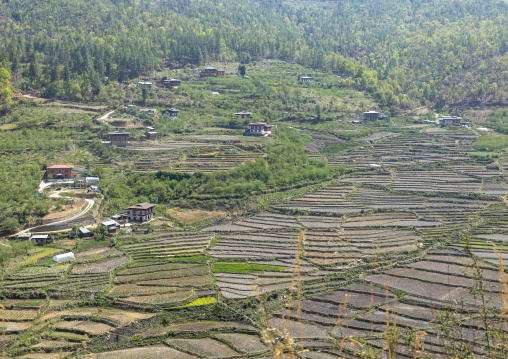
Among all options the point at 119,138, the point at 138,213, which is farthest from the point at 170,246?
the point at 119,138

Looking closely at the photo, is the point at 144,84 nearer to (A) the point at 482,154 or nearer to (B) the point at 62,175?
(B) the point at 62,175

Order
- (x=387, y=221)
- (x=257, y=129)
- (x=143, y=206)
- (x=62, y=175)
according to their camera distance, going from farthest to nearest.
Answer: (x=257, y=129), (x=62, y=175), (x=143, y=206), (x=387, y=221)

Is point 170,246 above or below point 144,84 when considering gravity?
below

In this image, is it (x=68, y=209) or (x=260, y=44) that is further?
(x=260, y=44)

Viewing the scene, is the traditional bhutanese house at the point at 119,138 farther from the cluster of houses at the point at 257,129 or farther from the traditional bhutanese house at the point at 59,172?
the cluster of houses at the point at 257,129


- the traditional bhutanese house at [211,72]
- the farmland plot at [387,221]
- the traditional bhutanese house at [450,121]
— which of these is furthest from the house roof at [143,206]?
the traditional bhutanese house at [211,72]
